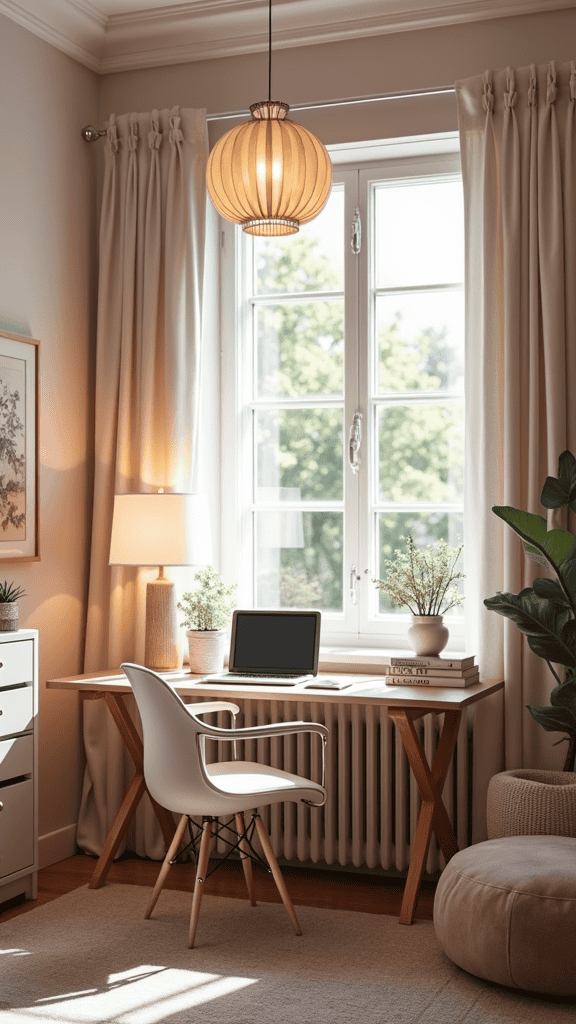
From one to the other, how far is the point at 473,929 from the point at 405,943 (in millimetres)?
461

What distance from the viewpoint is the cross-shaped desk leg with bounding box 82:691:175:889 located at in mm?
3787

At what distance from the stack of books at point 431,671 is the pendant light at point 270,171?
1.50 metres

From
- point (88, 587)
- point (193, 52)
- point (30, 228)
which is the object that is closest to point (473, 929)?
point (88, 587)

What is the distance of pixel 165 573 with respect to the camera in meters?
4.14

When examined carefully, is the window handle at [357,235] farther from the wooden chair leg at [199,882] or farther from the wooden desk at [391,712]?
the wooden chair leg at [199,882]

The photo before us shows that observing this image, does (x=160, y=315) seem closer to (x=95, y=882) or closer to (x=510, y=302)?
(x=510, y=302)

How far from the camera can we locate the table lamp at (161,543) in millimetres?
3844

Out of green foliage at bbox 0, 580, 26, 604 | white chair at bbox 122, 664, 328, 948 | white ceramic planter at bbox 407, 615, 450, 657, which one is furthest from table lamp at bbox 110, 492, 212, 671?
white ceramic planter at bbox 407, 615, 450, 657

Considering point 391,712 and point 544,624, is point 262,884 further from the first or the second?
point 544,624

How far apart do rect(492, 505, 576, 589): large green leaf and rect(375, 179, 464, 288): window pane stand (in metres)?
1.21

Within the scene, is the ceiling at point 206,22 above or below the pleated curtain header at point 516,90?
above

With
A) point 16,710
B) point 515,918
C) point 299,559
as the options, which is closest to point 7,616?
point 16,710

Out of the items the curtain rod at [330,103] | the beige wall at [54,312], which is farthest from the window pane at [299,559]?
the curtain rod at [330,103]

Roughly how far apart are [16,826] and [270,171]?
2236mm
